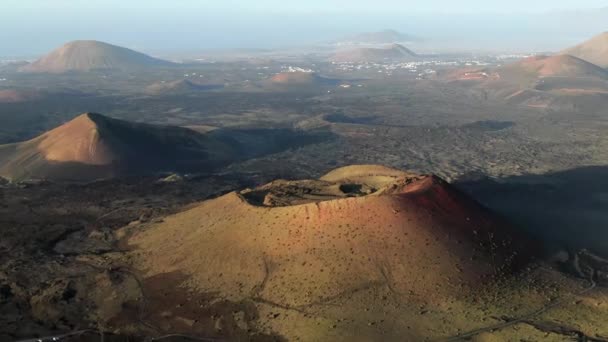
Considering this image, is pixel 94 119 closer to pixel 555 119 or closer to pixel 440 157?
pixel 440 157

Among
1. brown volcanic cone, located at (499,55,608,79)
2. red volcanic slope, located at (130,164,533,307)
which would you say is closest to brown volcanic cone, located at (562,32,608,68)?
brown volcanic cone, located at (499,55,608,79)

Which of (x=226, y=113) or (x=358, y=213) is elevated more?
(x=358, y=213)

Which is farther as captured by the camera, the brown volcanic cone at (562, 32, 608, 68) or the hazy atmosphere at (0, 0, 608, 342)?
the brown volcanic cone at (562, 32, 608, 68)

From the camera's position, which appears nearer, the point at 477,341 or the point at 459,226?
the point at 477,341

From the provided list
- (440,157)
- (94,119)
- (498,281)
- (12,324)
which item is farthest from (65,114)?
(498,281)

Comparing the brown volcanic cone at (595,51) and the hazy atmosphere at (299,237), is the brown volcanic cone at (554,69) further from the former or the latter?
the hazy atmosphere at (299,237)

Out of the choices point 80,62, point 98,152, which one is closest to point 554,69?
point 98,152

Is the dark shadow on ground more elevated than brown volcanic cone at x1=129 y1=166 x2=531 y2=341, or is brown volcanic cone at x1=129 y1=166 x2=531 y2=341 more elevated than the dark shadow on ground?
brown volcanic cone at x1=129 y1=166 x2=531 y2=341

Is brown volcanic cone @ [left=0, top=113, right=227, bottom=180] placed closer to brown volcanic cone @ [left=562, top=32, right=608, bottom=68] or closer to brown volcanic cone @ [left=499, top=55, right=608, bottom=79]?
brown volcanic cone @ [left=499, top=55, right=608, bottom=79]
